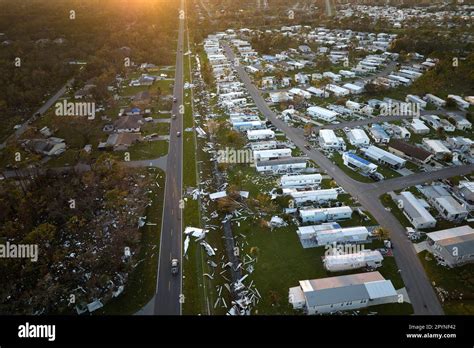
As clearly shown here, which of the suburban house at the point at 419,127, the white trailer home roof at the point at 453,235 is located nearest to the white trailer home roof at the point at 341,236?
the white trailer home roof at the point at 453,235

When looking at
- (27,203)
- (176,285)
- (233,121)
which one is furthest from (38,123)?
(176,285)

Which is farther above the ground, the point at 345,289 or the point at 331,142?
the point at 331,142

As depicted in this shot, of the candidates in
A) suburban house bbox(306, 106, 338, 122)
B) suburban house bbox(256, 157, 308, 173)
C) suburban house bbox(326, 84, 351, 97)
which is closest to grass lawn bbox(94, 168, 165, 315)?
suburban house bbox(256, 157, 308, 173)

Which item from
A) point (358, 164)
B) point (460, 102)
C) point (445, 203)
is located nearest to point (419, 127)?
point (460, 102)

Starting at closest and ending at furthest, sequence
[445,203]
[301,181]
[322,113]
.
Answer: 1. [445,203]
2. [301,181]
3. [322,113]

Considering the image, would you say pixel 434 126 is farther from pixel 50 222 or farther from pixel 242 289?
pixel 50 222

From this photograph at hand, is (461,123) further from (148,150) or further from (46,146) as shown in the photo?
(46,146)
